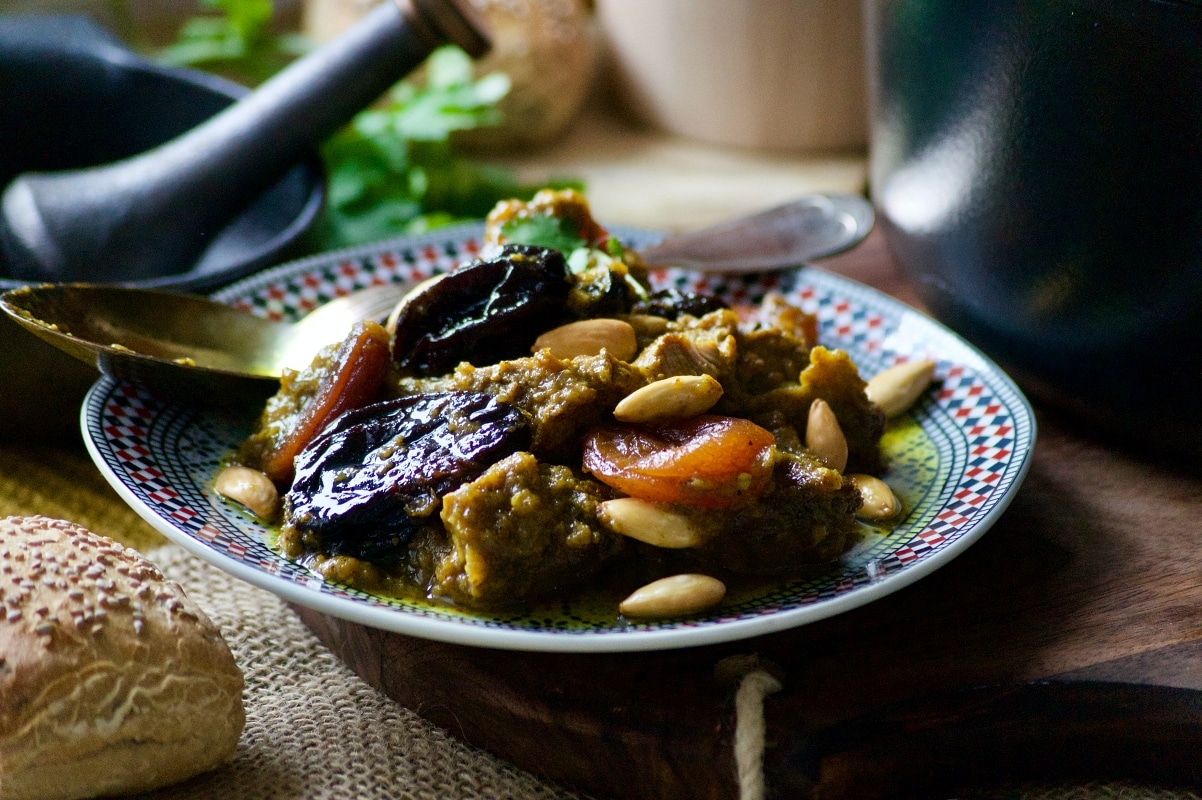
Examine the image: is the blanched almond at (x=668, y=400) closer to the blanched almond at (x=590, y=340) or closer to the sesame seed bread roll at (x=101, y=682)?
the blanched almond at (x=590, y=340)

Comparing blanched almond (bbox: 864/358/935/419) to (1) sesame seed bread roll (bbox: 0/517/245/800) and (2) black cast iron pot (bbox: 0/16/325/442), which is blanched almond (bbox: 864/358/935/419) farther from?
(2) black cast iron pot (bbox: 0/16/325/442)

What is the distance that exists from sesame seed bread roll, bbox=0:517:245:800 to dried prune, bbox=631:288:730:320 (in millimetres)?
1102

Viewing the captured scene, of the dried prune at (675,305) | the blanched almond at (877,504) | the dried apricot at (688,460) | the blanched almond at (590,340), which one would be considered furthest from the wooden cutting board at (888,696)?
the dried prune at (675,305)

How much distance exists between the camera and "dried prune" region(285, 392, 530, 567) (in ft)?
6.54

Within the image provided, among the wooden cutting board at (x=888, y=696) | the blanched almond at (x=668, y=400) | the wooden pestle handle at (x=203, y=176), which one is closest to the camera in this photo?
the wooden cutting board at (x=888, y=696)

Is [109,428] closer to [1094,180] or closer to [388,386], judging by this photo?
[388,386]

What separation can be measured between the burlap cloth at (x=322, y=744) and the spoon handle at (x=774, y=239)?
1353 millimetres

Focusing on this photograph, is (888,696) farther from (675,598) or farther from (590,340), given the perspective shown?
(590,340)

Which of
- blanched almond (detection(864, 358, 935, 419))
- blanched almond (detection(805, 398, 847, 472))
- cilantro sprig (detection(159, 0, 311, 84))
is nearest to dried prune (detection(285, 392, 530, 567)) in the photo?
blanched almond (detection(805, 398, 847, 472))

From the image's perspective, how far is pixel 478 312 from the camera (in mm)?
2320

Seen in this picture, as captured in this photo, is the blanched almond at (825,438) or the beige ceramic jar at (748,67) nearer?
the blanched almond at (825,438)

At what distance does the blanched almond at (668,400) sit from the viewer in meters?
2.08

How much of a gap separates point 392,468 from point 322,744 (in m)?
0.49

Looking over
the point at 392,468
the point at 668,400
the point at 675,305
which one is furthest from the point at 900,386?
the point at 392,468
